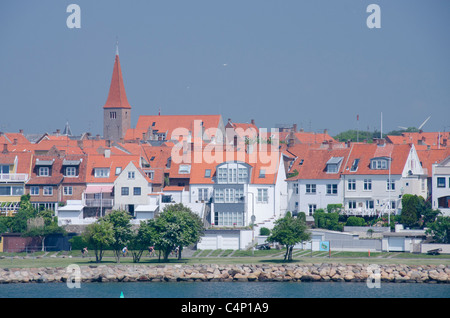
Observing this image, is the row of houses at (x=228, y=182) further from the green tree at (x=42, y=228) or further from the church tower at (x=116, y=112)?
the church tower at (x=116, y=112)

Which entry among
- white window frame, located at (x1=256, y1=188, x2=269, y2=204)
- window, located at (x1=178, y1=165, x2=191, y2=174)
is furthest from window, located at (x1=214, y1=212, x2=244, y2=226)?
window, located at (x1=178, y1=165, x2=191, y2=174)

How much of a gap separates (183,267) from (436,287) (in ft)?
60.6

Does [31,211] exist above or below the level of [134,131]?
below

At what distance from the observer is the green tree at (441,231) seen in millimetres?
74375

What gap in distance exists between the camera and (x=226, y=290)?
2547 inches

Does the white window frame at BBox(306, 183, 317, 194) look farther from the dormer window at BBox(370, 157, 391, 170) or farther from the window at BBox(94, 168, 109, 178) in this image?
the window at BBox(94, 168, 109, 178)

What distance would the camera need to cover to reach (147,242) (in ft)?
238

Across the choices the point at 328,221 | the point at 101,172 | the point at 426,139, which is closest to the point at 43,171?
the point at 101,172

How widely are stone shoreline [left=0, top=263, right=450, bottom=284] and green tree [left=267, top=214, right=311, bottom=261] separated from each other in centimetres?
238

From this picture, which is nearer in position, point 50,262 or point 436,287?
point 436,287
